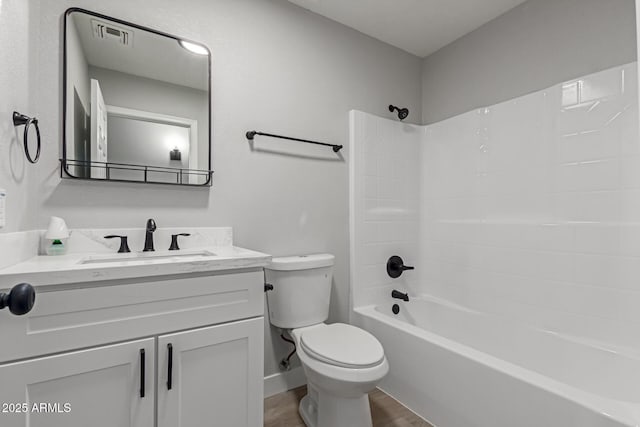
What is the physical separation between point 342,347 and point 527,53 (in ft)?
6.64

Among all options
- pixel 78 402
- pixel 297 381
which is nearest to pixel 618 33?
pixel 297 381

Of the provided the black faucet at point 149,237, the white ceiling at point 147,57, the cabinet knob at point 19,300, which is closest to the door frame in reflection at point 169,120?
the white ceiling at point 147,57

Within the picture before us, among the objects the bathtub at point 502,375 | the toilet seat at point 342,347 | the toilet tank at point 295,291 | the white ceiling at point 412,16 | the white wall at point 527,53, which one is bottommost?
the bathtub at point 502,375

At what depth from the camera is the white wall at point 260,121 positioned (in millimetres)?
1281

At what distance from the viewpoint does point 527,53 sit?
187 centimetres

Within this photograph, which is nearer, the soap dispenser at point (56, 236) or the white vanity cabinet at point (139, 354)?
the white vanity cabinet at point (139, 354)

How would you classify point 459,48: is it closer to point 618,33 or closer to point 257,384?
point 618,33

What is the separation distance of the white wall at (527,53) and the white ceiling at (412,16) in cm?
11

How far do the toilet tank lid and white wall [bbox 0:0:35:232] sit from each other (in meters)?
1.04

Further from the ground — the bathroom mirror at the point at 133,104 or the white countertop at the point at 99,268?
the bathroom mirror at the point at 133,104

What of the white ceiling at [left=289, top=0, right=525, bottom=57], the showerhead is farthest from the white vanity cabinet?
the white ceiling at [left=289, top=0, right=525, bottom=57]

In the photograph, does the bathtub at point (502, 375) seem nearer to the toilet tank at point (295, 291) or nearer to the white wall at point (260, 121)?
the toilet tank at point (295, 291)

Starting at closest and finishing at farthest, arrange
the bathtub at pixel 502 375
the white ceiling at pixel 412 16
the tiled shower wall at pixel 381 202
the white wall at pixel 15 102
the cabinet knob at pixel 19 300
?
the cabinet knob at pixel 19 300 < the white wall at pixel 15 102 < the bathtub at pixel 502 375 < the white ceiling at pixel 412 16 < the tiled shower wall at pixel 381 202

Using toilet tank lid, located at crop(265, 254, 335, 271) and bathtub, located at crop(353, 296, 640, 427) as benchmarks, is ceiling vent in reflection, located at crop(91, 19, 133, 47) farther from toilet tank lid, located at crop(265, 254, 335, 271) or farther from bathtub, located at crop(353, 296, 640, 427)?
bathtub, located at crop(353, 296, 640, 427)
